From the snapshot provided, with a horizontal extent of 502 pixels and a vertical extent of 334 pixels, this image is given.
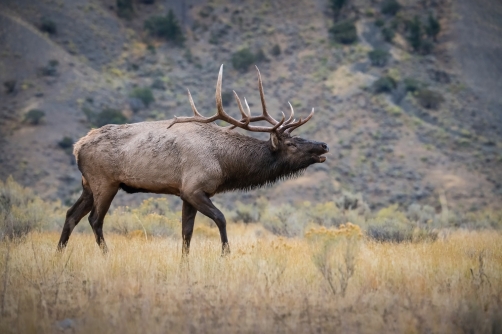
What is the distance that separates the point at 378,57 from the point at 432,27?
829 cm

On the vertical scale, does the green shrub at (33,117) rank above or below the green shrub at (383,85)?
below

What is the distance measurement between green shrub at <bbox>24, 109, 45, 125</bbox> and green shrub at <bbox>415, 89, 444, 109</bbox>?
26430mm

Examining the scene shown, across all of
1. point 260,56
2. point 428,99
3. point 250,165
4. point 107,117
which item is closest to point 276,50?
point 260,56

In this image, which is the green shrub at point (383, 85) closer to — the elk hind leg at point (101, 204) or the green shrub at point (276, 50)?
the green shrub at point (276, 50)

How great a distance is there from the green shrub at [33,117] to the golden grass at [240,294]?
32.2 metres

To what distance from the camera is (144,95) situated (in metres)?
42.7

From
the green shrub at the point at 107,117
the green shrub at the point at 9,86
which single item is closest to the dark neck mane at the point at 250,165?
the green shrub at the point at 107,117

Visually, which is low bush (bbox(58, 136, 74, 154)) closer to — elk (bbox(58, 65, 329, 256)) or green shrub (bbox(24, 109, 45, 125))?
green shrub (bbox(24, 109, 45, 125))

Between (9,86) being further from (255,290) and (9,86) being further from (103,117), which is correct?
(255,290)

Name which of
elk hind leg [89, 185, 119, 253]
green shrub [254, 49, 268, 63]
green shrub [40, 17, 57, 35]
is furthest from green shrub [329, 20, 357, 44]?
elk hind leg [89, 185, 119, 253]

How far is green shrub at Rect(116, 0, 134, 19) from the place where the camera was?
52375 mm

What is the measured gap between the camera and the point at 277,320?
5.45m

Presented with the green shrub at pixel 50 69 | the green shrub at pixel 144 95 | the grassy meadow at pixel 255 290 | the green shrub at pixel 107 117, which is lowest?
the green shrub at pixel 107 117

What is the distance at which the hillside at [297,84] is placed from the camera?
1411 inches
